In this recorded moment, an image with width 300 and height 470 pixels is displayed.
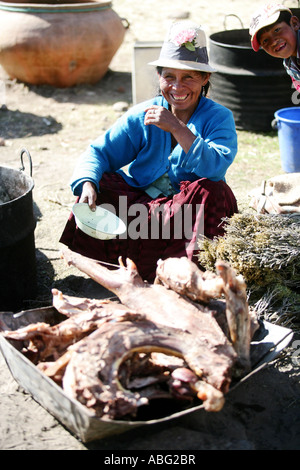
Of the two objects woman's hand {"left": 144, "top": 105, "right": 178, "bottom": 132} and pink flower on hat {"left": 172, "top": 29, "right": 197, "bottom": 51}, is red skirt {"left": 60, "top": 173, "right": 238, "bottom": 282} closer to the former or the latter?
woman's hand {"left": 144, "top": 105, "right": 178, "bottom": 132}

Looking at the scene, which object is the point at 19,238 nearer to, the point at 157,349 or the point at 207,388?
the point at 157,349

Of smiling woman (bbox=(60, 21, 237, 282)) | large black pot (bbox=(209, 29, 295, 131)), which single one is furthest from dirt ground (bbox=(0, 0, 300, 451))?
large black pot (bbox=(209, 29, 295, 131))

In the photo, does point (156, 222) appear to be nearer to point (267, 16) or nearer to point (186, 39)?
point (186, 39)

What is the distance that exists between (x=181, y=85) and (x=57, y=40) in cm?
484

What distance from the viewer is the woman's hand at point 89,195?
10.3ft

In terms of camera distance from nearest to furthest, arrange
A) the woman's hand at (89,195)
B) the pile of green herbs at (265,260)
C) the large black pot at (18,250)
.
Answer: the pile of green herbs at (265,260) → the large black pot at (18,250) → the woman's hand at (89,195)

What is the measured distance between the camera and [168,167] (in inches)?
→ 135

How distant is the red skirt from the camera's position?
10.4 ft

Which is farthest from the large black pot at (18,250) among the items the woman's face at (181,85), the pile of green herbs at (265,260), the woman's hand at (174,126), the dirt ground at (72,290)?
the pile of green herbs at (265,260)

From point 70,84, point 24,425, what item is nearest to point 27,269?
point 24,425

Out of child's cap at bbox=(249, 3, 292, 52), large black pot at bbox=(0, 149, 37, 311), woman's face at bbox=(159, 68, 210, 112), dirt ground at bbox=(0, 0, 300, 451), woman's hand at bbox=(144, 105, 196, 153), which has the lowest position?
dirt ground at bbox=(0, 0, 300, 451)

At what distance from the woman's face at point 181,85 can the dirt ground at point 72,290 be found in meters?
1.29

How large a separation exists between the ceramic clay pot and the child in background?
4.70 meters

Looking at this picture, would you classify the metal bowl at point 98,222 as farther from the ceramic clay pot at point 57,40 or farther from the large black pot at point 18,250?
the ceramic clay pot at point 57,40
